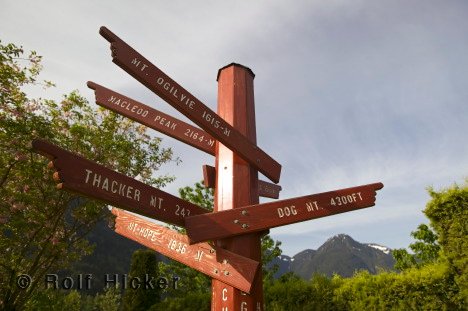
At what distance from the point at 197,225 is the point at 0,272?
12173mm

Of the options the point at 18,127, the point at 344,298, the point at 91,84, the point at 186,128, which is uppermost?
the point at 18,127

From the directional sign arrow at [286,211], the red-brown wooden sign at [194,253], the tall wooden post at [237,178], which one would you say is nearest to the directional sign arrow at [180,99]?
the tall wooden post at [237,178]

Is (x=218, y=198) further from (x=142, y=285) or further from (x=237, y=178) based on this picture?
(x=142, y=285)

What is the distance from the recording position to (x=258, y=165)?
123 inches

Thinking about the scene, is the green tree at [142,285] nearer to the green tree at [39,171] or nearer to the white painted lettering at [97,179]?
the green tree at [39,171]

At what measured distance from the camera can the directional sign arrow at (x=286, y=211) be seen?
2.51 m

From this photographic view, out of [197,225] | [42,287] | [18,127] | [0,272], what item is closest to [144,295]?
[42,287]

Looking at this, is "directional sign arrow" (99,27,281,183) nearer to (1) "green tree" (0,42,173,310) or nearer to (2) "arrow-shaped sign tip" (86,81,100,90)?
(2) "arrow-shaped sign tip" (86,81,100,90)

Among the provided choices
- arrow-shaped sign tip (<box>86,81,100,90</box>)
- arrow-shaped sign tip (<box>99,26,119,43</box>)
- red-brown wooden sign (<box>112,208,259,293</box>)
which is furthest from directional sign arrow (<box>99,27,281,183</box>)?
arrow-shaped sign tip (<box>86,81,100,90</box>)

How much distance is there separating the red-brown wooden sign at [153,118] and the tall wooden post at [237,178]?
385 mm

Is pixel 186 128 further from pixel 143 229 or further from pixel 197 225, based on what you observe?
pixel 197 225

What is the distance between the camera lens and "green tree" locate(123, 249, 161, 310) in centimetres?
1488

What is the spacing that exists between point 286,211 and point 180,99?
1228 mm

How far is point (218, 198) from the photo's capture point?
3.11 metres
